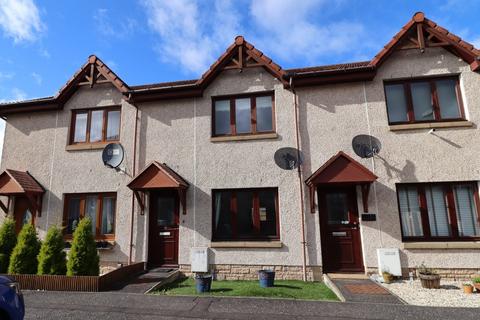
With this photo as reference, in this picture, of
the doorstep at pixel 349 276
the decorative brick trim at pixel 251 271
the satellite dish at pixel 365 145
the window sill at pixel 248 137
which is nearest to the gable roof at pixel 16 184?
the decorative brick trim at pixel 251 271

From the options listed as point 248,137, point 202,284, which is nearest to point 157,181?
point 248,137

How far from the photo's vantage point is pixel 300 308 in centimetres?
636

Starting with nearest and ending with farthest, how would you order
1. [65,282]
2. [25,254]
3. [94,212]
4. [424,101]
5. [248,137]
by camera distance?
[65,282] < [25,254] < [424,101] < [248,137] < [94,212]

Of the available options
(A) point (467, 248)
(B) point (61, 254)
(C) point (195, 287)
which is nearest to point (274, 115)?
(C) point (195, 287)

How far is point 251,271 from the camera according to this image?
942 cm

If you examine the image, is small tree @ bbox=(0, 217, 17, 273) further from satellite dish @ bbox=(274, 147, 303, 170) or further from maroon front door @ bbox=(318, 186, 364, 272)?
maroon front door @ bbox=(318, 186, 364, 272)

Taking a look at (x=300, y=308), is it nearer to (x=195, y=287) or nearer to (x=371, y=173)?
(x=195, y=287)

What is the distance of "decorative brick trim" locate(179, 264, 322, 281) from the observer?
9.13 meters

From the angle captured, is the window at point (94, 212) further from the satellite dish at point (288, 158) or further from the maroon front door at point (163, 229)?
the satellite dish at point (288, 158)

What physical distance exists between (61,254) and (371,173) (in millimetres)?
8913

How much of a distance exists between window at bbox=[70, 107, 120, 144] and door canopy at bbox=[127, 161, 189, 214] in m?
2.26

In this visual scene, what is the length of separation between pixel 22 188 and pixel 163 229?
489 centimetres

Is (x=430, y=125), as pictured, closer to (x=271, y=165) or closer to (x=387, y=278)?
(x=387, y=278)

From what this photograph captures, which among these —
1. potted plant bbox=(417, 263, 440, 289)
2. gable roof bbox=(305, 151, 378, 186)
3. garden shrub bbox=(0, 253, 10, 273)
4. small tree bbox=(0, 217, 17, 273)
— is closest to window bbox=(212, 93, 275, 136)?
gable roof bbox=(305, 151, 378, 186)
